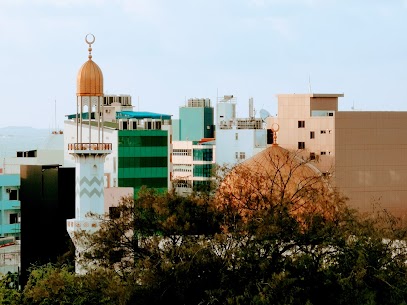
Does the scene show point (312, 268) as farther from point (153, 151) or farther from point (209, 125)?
point (209, 125)

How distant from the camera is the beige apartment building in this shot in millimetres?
71250

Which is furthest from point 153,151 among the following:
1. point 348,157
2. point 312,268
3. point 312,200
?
point 312,268

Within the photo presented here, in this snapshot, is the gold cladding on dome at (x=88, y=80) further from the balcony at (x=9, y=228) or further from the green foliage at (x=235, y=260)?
the balcony at (x=9, y=228)

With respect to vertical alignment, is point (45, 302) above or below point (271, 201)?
below

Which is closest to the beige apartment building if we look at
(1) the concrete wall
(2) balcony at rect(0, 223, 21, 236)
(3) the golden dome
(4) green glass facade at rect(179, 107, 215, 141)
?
(1) the concrete wall

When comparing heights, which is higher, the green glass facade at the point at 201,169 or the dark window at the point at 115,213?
the green glass facade at the point at 201,169

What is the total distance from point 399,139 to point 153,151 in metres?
17.0

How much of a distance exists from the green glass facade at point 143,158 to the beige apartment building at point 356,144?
10896 millimetres

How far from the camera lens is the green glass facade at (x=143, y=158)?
60.8m

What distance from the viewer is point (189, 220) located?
92.2 ft

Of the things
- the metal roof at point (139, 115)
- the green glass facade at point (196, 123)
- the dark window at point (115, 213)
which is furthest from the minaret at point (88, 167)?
the green glass facade at point (196, 123)

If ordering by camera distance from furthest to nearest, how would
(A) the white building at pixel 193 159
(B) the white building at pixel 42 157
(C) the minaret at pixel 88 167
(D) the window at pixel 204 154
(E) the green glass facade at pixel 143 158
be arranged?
(D) the window at pixel 204 154
(A) the white building at pixel 193 159
(B) the white building at pixel 42 157
(E) the green glass facade at pixel 143 158
(C) the minaret at pixel 88 167

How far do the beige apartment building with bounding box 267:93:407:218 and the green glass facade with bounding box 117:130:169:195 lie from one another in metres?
10.9

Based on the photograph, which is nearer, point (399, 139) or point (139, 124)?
point (139, 124)
